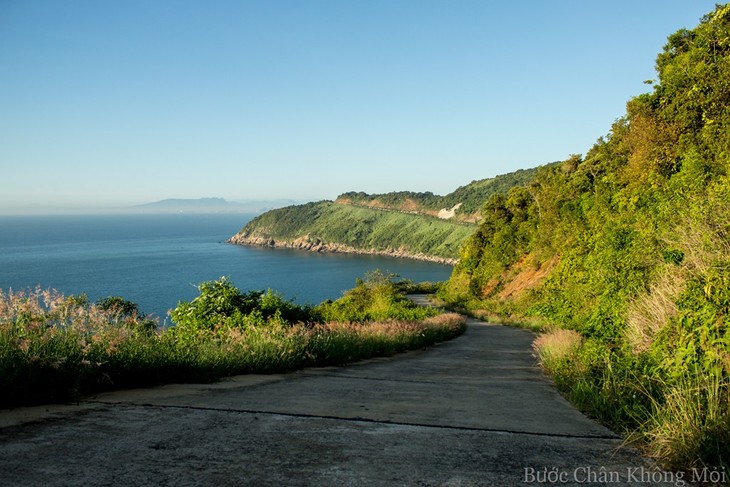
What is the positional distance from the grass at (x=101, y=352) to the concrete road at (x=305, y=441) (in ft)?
1.06

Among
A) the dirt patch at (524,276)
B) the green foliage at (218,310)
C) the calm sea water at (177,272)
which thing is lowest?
the calm sea water at (177,272)

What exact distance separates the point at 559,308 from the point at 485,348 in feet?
38.4

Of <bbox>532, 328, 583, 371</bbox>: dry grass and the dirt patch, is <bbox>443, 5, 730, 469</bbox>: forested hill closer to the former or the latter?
<bbox>532, 328, 583, 371</bbox>: dry grass

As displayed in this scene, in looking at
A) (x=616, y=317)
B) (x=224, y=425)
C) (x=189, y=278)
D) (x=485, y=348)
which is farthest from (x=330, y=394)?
(x=189, y=278)

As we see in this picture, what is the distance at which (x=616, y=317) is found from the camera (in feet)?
40.4

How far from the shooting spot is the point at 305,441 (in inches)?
171

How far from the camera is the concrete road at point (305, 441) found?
360 cm

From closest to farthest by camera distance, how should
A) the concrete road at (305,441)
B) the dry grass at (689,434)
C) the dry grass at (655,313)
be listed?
1. the concrete road at (305,441)
2. the dry grass at (689,434)
3. the dry grass at (655,313)

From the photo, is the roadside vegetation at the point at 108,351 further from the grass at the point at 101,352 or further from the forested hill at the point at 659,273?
the forested hill at the point at 659,273

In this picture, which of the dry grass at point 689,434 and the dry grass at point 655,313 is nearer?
the dry grass at point 689,434

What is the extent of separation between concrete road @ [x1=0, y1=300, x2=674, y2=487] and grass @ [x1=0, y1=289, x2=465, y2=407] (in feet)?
1.06

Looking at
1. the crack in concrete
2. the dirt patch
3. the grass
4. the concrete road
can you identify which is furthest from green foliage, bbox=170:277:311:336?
the dirt patch

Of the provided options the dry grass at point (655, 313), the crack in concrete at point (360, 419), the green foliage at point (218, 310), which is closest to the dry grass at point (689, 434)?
the crack in concrete at point (360, 419)

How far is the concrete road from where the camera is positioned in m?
3.60
